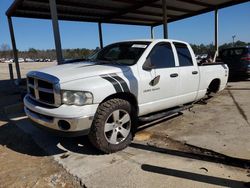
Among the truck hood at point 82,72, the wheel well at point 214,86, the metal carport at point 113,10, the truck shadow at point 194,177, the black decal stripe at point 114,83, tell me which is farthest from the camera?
the metal carport at point 113,10

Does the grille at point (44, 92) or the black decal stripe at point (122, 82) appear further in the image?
the black decal stripe at point (122, 82)

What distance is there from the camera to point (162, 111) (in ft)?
17.3

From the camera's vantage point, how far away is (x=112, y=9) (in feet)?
42.5

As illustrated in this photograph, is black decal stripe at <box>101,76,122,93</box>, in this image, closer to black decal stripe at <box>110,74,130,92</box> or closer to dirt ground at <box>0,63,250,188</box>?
black decal stripe at <box>110,74,130,92</box>

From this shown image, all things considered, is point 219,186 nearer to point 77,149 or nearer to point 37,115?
point 77,149

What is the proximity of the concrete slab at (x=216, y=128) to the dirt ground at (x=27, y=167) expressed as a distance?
212 cm

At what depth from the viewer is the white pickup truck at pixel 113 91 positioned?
3590mm

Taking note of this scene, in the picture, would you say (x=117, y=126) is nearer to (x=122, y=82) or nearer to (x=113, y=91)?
(x=113, y=91)

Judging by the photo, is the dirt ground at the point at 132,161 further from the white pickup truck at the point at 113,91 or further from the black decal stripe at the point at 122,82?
the black decal stripe at the point at 122,82

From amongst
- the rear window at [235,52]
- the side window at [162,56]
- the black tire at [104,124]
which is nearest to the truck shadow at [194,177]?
the black tire at [104,124]

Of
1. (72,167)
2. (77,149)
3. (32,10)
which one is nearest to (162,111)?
(77,149)

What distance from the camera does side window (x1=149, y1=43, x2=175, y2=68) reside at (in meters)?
4.79

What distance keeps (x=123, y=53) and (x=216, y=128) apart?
2428 mm

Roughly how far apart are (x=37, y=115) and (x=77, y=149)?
0.91 metres
